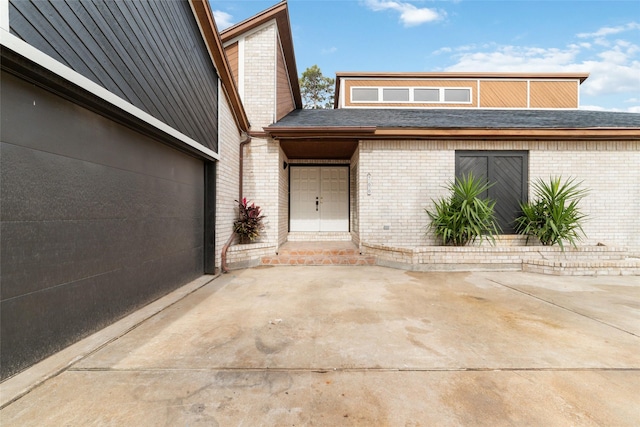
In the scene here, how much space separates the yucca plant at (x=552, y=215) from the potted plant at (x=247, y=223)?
226 inches

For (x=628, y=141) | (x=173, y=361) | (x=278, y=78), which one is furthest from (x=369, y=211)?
(x=628, y=141)

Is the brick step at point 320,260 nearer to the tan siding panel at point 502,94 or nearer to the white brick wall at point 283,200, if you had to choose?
the white brick wall at point 283,200

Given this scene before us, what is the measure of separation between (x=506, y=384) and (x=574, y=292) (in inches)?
123

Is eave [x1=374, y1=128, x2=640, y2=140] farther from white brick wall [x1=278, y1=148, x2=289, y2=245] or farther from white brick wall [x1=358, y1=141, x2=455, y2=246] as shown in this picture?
white brick wall [x1=278, y1=148, x2=289, y2=245]

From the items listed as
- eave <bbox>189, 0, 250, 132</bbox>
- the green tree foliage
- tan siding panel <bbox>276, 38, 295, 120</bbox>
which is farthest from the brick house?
the green tree foliage

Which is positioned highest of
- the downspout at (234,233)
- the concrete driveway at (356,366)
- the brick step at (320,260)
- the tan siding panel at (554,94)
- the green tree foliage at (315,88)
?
the green tree foliage at (315,88)

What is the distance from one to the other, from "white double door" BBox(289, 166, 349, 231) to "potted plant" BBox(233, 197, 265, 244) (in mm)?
2000

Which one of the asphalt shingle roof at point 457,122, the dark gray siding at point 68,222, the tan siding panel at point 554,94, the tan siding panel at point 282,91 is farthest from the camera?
the tan siding panel at point 554,94

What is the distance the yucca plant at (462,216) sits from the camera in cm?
523

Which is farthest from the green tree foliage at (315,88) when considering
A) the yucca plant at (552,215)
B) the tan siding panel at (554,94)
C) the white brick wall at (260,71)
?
the yucca plant at (552,215)

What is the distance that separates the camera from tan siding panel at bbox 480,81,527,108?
9891 mm

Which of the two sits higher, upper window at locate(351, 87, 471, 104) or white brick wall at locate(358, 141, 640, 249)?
upper window at locate(351, 87, 471, 104)

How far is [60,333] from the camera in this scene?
2.10 metres

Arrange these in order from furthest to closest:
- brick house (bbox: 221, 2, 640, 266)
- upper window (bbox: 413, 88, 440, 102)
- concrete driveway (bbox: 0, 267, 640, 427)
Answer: upper window (bbox: 413, 88, 440, 102) < brick house (bbox: 221, 2, 640, 266) < concrete driveway (bbox: 0, 267, 640, 427)
